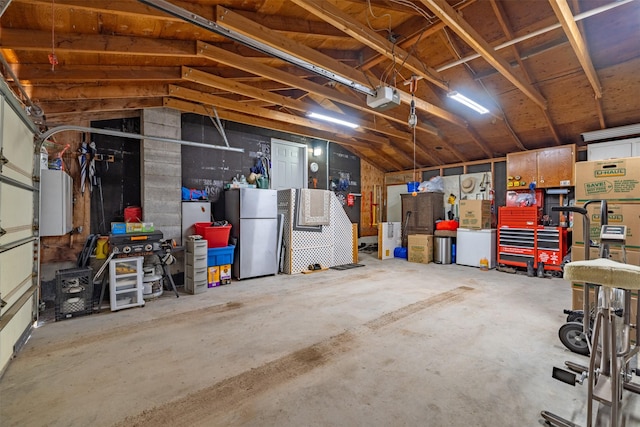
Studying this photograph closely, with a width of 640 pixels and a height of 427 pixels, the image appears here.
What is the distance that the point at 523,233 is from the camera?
19.7 feet

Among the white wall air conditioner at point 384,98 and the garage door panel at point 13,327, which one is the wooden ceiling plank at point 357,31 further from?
the garage door panel at point 13,327

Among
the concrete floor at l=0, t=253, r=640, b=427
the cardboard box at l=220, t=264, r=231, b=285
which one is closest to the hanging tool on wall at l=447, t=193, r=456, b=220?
the concrete floor at l=0, t=253, r=640, b=427

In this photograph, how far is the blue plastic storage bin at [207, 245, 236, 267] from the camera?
4770 mm

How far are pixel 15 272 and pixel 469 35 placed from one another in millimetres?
4950

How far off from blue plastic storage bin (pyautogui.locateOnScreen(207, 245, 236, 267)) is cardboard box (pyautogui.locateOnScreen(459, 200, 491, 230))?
5.24 meters

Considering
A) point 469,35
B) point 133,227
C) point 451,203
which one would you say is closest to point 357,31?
point 469,35

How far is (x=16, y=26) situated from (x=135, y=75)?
3.75ft

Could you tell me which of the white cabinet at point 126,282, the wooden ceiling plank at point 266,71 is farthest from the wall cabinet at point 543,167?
the white cabinet at point 126,282

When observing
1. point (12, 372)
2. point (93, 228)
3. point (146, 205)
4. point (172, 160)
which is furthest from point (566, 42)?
point (93, 228)

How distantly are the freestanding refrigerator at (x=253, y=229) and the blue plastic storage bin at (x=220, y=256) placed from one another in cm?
25

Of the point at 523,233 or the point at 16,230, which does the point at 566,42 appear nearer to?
the point at 523,233

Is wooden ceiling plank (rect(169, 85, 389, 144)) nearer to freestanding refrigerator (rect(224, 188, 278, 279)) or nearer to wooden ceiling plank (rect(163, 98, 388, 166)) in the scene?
wooden ceiling plank (rect(163, 98, 388, 166))

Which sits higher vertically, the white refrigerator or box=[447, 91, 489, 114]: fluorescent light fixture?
box=[447, 91, 489, 114]: fluorescent light fixture

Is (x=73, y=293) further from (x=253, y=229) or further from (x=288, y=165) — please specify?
(x=288, y=165)
